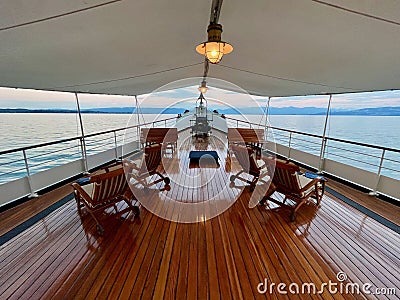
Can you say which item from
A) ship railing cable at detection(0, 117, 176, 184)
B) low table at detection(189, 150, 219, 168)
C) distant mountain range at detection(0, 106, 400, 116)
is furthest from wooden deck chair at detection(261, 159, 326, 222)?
ship railing cable at detection(0, 117, 176, 184)

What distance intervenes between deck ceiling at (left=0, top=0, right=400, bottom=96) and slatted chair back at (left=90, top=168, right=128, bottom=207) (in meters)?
1.34

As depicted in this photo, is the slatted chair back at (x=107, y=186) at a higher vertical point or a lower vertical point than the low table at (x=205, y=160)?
higher

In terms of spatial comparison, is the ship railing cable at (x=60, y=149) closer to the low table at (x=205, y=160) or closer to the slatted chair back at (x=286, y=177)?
the low table at (x=205, y=160)

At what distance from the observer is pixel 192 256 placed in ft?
6.02

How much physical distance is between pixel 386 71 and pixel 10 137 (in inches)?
671

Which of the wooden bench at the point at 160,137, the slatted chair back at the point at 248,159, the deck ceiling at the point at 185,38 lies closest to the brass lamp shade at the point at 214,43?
the deck ceiling at the point at 185,38

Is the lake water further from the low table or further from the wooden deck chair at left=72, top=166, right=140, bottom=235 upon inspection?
the low table

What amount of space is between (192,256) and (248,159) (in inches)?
74.5

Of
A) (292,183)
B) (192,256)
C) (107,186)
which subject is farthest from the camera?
(292,183)

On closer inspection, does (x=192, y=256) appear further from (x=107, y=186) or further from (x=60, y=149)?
(x=60, y=149)

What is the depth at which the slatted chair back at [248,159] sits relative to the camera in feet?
10.6

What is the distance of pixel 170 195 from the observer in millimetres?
3088

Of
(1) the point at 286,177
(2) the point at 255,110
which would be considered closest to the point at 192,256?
(1) the point at 286,177

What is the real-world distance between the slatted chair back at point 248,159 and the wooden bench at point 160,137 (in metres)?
2.76
